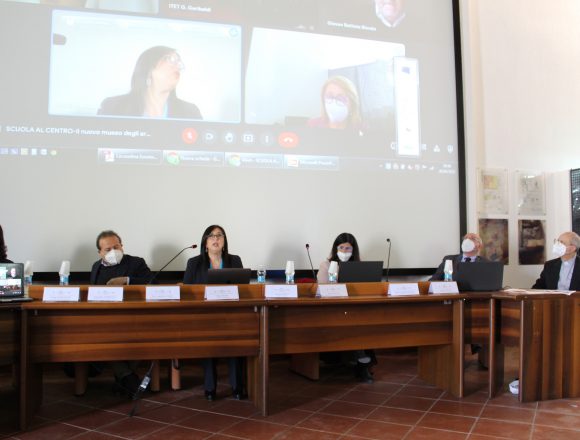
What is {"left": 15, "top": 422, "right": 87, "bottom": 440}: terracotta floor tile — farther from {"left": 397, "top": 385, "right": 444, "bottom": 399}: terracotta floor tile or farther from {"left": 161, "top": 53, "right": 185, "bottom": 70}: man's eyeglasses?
{"left": 161, "top": 53, "right": 185, "bottom": 70}: man's eyeglasses

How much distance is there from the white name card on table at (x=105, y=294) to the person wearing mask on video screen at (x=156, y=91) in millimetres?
1591

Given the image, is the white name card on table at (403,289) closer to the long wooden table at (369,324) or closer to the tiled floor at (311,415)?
the long wooden table at (369,324)

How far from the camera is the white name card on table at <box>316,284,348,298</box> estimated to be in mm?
2822

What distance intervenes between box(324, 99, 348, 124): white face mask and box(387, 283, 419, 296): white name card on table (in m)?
1.66

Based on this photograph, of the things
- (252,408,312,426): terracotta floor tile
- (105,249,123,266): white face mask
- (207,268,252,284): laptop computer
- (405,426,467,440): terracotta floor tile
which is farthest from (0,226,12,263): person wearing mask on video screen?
(405,426,467,440): terracotta floor tile

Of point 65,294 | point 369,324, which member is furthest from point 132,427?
point 369,324

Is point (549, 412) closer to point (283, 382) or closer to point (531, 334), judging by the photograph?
point (531, 334)

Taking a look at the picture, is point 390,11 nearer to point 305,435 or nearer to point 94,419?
point 305,435

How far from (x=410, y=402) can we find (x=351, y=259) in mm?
1075

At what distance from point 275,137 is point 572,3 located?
12.0ft

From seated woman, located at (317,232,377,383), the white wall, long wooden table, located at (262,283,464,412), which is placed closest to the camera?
long wooden table, located at (262,283,464,412)

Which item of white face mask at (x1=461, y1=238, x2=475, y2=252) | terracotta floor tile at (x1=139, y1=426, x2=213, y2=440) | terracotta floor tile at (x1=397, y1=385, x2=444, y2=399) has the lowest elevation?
terracotta floor tile at (x1=397, y1=385, x2=444, y2=399)

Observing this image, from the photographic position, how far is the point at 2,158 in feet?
11.1

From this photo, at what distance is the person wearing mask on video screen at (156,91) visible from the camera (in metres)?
3.64
